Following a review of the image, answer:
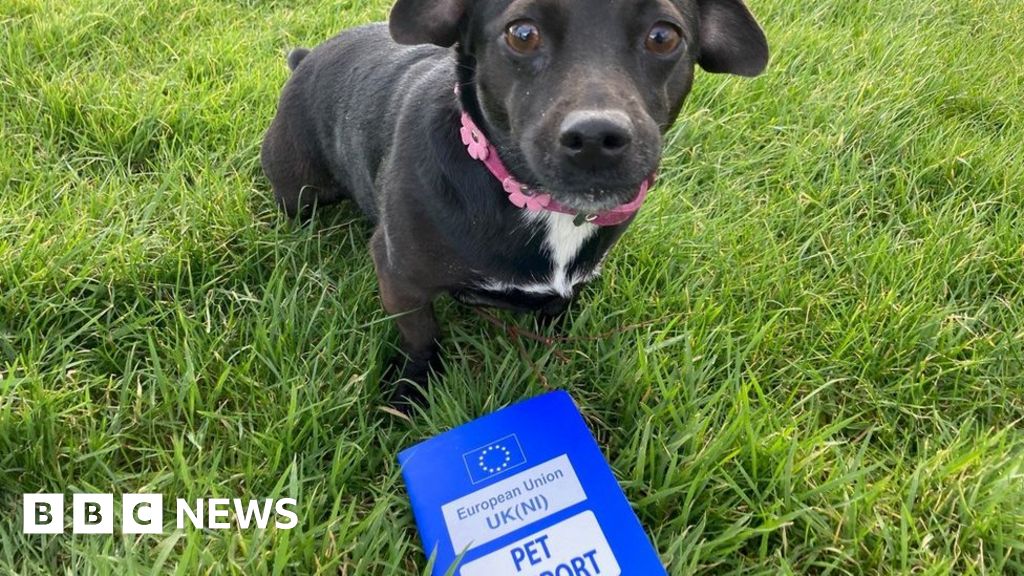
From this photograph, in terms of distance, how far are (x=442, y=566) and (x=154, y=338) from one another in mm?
1109

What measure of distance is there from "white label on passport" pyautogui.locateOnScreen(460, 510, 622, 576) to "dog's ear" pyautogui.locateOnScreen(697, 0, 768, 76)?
119 cm

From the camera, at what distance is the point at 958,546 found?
5.67 ft

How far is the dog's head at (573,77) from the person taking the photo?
4.77 feet

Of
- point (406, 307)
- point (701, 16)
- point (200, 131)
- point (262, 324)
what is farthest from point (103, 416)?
point (701, 16)

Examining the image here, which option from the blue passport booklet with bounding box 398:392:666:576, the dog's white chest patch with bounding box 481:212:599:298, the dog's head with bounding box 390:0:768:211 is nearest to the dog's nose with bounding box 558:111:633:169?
the dog's head with bounding box 390:0:768:211

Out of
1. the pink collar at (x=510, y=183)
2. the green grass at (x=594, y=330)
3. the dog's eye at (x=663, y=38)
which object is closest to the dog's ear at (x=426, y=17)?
the pink collar at (x=510, y=183)

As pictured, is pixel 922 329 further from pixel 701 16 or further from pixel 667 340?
pixel 701 16

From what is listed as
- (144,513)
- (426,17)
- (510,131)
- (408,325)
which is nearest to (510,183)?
(510,131)

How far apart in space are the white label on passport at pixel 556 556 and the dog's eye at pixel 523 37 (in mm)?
1054

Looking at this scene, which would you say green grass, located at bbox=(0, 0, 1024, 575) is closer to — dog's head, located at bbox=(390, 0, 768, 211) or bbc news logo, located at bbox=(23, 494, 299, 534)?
bbc news logo, located at bbox=(23, 494, 299, 534)

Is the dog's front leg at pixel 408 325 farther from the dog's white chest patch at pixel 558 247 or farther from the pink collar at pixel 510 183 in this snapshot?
the pink collar at pixel 510 183

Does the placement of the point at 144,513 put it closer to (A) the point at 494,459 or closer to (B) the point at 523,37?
(A) the point at 494,459

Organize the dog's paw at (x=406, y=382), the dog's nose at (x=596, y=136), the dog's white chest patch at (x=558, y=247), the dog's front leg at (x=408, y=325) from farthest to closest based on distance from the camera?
1. the dog's paw at (x=406, y=382)
2. the dog's front leg at (x=408, y=325)
3. the dog's white chest patch at (x=558, y=247)
4. the dog's nose at (x=596, y=136)

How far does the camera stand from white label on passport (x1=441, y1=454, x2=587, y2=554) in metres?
1.68
